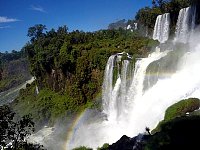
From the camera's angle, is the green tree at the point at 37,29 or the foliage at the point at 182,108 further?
the green tree at the point at 37,29

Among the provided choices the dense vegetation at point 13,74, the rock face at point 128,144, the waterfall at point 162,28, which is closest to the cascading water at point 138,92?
the waterfall at point 162,28

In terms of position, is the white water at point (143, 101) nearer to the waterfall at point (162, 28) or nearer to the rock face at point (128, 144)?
the rock face at point (128, 144)

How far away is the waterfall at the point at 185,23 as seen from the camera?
37.1 metres

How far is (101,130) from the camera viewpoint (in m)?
33.6

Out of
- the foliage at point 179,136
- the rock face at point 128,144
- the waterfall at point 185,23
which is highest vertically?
the waterfall at point 185,23

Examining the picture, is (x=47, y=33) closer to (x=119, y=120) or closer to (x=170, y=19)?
(x=170, y=19)

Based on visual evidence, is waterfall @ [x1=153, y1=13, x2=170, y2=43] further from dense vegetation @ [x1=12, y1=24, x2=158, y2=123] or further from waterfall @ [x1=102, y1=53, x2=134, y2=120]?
waterfall @ [x1=102, y1=53, x2=134, y2=120]

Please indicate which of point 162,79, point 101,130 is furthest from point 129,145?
point 101,130

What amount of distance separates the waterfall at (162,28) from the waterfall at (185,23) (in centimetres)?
299

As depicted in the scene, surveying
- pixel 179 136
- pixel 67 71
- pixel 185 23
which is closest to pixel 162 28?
pixel 185 23

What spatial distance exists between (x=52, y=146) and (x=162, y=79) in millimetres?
14979

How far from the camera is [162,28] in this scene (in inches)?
1714

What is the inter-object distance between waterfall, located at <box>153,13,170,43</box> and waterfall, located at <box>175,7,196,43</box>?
2.99 meters

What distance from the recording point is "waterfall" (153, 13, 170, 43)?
42.3m
